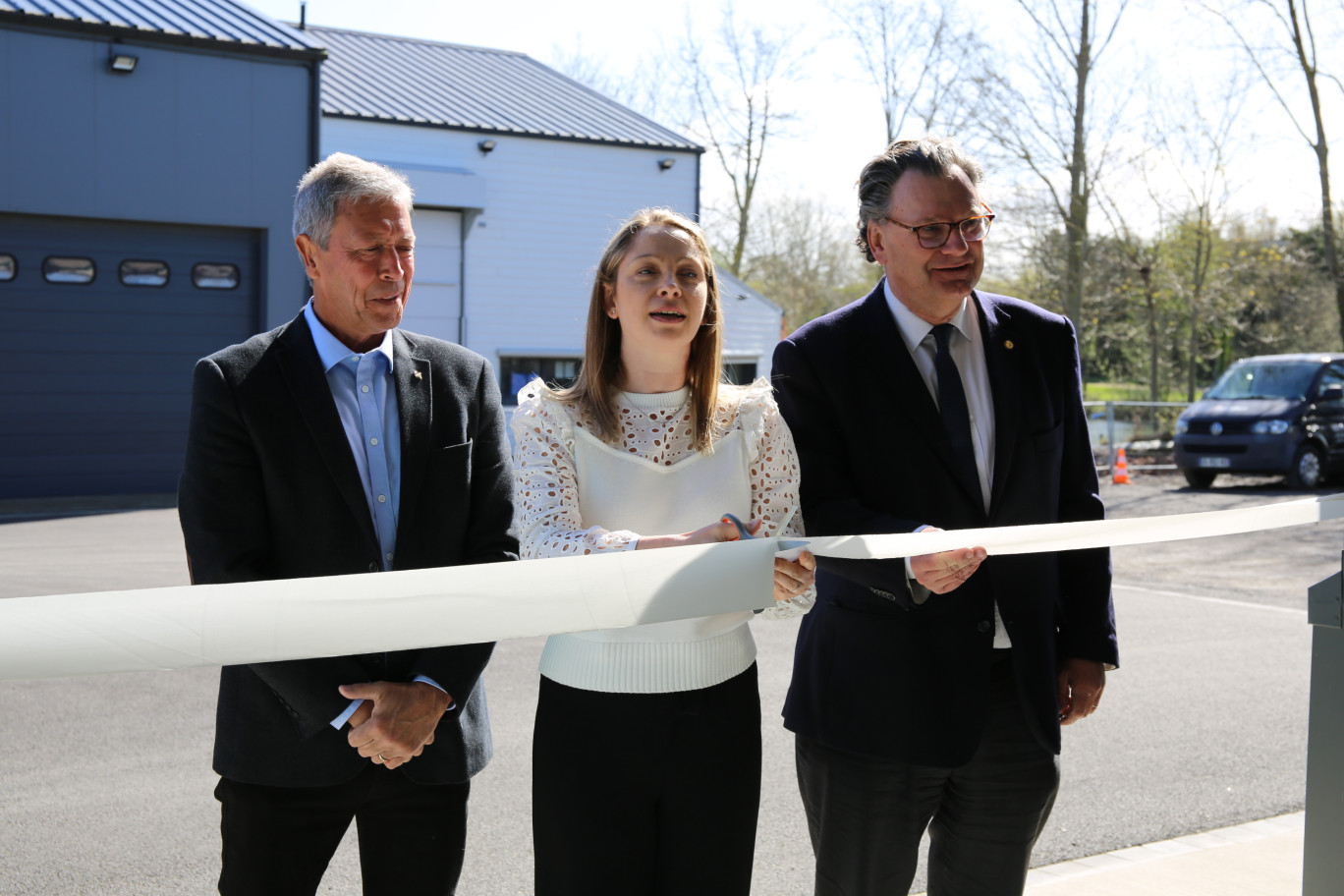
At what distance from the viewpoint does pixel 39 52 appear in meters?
15.1

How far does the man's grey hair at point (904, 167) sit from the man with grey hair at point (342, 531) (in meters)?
1.10

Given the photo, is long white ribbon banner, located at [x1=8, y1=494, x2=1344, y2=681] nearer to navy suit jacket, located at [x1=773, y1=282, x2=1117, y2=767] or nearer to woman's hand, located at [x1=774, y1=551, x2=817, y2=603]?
woman's hand, located at [x1=774, y1=551, x2=817, y2=603]

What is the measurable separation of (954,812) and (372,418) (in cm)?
163

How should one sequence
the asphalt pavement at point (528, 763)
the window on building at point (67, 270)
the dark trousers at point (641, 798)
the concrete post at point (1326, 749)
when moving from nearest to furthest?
the dark trousers at point (641, 798) → the concrete post at point (1326, 749) → the asphalt pavement at point (528, 763) → the window on building at point (67, 270)

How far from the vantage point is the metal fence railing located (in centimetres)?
2184

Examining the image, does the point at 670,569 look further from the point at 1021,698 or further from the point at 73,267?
the point at 73,267

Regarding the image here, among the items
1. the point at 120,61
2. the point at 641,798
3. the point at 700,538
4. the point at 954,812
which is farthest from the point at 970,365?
the point at 120,61

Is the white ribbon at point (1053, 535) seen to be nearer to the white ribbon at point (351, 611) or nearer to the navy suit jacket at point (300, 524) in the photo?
the white ribbon at point (351, 611)

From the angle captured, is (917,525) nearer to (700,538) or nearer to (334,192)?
(700,538)

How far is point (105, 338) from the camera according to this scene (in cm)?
1555

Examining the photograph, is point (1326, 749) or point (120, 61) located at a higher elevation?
point (120, 61)

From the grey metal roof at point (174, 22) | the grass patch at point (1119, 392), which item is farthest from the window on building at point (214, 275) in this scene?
the grass patch at point (1119, 392)

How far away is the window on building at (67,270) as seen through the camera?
15.2m

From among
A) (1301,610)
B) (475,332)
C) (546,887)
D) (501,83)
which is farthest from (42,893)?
(501,83)
